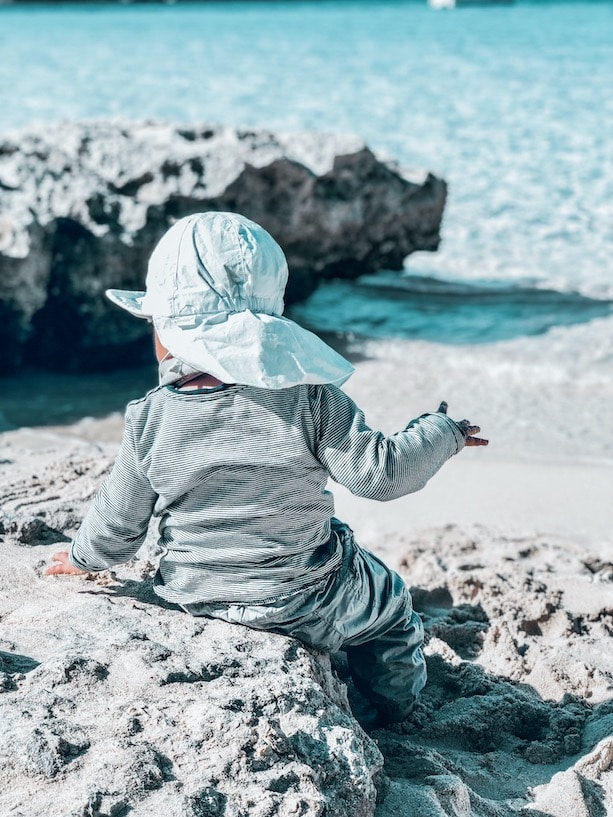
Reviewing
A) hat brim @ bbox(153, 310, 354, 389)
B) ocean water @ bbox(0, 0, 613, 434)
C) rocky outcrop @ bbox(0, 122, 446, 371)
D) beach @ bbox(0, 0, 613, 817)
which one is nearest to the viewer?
beach @ bbox(0, 0, 613, 817)

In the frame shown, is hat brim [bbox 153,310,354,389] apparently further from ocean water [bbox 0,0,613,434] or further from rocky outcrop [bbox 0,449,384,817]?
ocean water [bbox 0,0,613,434]

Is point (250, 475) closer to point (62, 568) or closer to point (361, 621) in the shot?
point (361, 621)

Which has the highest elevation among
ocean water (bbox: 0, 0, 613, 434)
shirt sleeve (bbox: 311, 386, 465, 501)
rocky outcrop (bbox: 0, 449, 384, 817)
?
shirt sleeve (bbox: 311, 386, 465, 501)

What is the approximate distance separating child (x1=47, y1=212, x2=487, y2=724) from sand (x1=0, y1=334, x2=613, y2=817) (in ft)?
0.40

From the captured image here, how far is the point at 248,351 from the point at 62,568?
853 millimetres

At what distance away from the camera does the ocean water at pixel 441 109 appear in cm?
746

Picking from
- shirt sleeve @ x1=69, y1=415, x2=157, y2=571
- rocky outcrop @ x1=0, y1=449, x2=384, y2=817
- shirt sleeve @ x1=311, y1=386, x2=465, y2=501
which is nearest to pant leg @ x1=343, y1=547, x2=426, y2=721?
rocky outcrop @ x1=0, y1=449, x2=384, y2=817

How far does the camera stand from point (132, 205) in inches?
228

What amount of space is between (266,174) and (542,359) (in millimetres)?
2050

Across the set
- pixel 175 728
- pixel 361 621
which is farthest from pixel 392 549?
pixel 175 728

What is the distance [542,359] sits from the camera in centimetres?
623

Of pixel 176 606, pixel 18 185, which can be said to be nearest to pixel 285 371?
pixel 176 606

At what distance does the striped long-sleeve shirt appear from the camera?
2104 mm

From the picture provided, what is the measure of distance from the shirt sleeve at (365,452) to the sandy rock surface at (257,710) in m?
0.42
